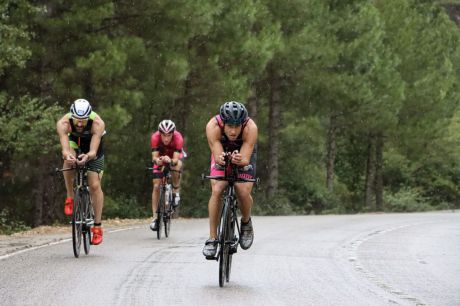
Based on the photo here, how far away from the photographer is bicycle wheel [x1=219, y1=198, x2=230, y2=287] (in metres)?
9.56

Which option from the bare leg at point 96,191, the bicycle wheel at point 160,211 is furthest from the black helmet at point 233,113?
the bicycle wheel at point 160,211

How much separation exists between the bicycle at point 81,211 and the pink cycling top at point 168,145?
137 inches

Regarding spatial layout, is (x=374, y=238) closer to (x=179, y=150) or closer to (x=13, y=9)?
(x=179, y=150)

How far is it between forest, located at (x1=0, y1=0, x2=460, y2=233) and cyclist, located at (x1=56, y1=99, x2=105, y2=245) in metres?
7.81

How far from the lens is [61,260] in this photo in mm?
11758

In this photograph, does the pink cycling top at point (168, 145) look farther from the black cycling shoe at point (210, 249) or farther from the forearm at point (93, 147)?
the black cycling shoe at point (210, 249)

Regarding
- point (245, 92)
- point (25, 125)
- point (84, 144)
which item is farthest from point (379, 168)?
point (84, 144)

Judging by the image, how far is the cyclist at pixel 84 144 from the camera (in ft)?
38.4

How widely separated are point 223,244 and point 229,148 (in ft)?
3.62

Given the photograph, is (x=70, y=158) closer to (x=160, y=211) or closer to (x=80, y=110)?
(x=80, y=110)

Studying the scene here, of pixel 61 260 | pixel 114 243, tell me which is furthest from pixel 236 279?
pixel 114 243

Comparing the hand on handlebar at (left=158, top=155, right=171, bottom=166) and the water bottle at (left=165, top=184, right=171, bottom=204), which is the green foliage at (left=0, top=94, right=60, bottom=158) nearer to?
the water bottle at (left=165, top=184, right=171, bottom=204)

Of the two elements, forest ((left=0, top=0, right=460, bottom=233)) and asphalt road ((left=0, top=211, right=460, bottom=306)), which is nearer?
asphalt road ((left=0, top=211, right=460, bottom=306))

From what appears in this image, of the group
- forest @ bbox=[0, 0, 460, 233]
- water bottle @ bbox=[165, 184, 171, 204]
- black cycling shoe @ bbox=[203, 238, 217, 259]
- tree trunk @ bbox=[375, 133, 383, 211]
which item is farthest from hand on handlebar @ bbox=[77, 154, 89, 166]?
tree trunk @ bbox=[375, 133, 383, 211]
